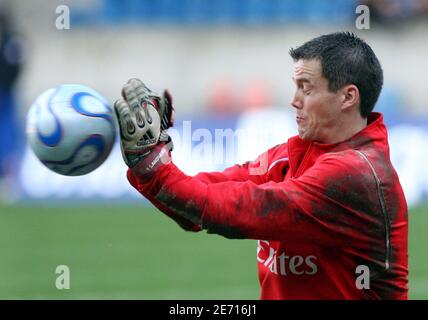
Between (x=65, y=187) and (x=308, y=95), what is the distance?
33.0ft

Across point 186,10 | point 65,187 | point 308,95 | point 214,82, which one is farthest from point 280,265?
point 186,10

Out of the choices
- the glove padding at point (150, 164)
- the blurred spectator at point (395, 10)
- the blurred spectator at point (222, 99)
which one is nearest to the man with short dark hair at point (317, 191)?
the glove padding at point (150, 164)

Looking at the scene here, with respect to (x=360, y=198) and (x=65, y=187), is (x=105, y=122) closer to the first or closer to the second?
(x=360, y=198)

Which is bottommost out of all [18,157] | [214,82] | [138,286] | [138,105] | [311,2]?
[138,286]

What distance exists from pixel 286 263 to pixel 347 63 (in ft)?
3.09

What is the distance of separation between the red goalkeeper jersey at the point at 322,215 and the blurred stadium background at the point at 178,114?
3.90m

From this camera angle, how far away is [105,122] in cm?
468

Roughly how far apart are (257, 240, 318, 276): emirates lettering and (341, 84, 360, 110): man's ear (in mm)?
700

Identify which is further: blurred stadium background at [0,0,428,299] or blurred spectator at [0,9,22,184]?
blurred spectator at [0,9,22,184]

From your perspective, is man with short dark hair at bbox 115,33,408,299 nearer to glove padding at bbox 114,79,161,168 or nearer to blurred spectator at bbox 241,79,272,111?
glove padding at bbox 114,79,161,168

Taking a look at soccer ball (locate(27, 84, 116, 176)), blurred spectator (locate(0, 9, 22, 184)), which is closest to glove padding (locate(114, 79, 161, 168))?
soccer ball (locate(27, 84, 116, 176))

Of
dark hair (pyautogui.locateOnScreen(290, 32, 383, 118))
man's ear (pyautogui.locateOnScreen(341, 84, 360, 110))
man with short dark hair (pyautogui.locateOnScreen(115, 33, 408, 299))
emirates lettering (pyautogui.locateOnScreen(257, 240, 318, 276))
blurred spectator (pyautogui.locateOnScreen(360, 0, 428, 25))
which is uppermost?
blurred spectator (pyautogui.locateOnScreen(360, 0, 428, 25))

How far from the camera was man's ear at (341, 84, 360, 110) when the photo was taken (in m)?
4.43

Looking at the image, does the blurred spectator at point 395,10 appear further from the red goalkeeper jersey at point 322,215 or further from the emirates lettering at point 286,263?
the red goalkeeper jersey at point 322,215
